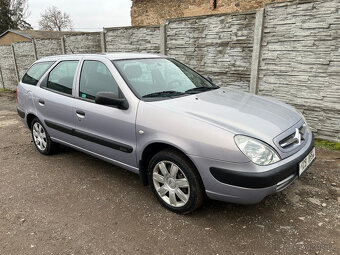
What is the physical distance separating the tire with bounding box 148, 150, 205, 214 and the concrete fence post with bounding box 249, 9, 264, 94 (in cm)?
331

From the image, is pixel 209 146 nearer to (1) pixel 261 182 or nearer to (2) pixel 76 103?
(1) pixel 261 182

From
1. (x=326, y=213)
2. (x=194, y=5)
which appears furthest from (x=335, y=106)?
(x=194, y=5)

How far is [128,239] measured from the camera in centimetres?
253

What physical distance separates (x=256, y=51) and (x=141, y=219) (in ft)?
12.9

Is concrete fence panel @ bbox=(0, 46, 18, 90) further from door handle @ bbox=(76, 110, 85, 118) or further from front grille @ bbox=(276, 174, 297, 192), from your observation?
front grille @ bbox=(276, 174, 297, 192)

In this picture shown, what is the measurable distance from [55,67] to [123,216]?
2657mm

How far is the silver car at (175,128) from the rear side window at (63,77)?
0.05 feet

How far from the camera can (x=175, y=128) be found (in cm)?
258

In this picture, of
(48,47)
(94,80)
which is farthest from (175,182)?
(48,47)

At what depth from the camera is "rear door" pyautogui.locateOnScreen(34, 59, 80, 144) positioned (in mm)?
3736

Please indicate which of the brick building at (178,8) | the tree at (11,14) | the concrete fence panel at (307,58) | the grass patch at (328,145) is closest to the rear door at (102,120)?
the concrete fence panel at (307,58)

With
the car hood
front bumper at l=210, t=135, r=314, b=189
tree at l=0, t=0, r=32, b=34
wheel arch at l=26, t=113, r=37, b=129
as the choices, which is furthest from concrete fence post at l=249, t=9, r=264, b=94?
tree at l=0, t=0, r=32, b=34

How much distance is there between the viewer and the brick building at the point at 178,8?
12344 mm

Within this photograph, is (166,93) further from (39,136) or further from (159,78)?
(39,136)
